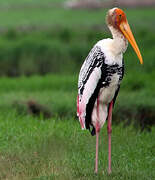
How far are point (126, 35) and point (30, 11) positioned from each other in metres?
19.5

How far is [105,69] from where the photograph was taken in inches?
222

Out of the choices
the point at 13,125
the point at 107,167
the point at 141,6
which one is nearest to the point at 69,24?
the point at 141,6

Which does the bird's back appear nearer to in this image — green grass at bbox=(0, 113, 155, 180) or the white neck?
the white neck

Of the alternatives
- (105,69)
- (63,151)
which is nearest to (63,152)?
(63,151)

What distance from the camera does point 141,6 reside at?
26469 millimetres

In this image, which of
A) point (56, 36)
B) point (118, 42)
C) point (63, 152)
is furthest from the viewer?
point (56, 36)

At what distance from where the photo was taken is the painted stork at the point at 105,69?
562 centimetres

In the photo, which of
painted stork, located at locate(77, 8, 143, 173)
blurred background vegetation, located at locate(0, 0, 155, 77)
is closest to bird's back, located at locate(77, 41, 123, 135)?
painted stork, located at locate(77, 8, 143, 173)

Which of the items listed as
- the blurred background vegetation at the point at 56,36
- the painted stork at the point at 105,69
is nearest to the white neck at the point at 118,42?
the painted stork at the point at 105,69

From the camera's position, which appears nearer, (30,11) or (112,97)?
(112,97)

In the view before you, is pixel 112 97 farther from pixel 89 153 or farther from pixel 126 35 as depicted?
pixel 89 153

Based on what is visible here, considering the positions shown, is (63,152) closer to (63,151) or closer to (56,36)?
(63,151)

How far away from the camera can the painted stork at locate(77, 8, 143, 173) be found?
562cm

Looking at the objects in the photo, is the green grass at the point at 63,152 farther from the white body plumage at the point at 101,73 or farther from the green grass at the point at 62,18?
the green grass at the point at 62,18
